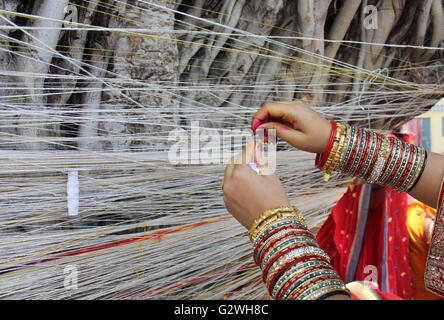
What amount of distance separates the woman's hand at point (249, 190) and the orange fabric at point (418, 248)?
864 mm

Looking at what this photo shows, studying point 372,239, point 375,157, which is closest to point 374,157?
point 375,157

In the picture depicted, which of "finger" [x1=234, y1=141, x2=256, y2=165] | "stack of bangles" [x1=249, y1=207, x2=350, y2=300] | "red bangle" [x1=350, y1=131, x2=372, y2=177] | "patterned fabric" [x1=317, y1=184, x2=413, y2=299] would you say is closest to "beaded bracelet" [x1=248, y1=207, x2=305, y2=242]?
"stack of bangles" [x1=249, y1=207, x2=350, y2=300]

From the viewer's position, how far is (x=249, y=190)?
0.59m

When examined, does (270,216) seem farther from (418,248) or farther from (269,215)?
(418,248)

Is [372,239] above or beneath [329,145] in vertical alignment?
beneath

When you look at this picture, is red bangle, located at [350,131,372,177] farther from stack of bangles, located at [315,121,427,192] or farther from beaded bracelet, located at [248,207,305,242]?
beaded bracelet, located at [248,207,305,242]

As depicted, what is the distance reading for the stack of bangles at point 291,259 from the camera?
52 cm

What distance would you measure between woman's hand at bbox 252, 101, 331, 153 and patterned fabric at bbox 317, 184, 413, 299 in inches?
27.0

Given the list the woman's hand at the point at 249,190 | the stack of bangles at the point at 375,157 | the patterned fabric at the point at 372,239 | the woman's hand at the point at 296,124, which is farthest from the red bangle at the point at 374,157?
the patterned fabric at the point at 372,239

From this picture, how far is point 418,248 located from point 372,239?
0.50ft

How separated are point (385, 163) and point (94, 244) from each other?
71 cm

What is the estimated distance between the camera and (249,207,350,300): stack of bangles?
0.52m

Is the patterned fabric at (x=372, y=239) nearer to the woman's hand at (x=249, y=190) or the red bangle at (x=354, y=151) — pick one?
the red bangle at (x=354, y=151)

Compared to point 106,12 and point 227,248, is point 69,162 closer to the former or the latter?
point 106,12
